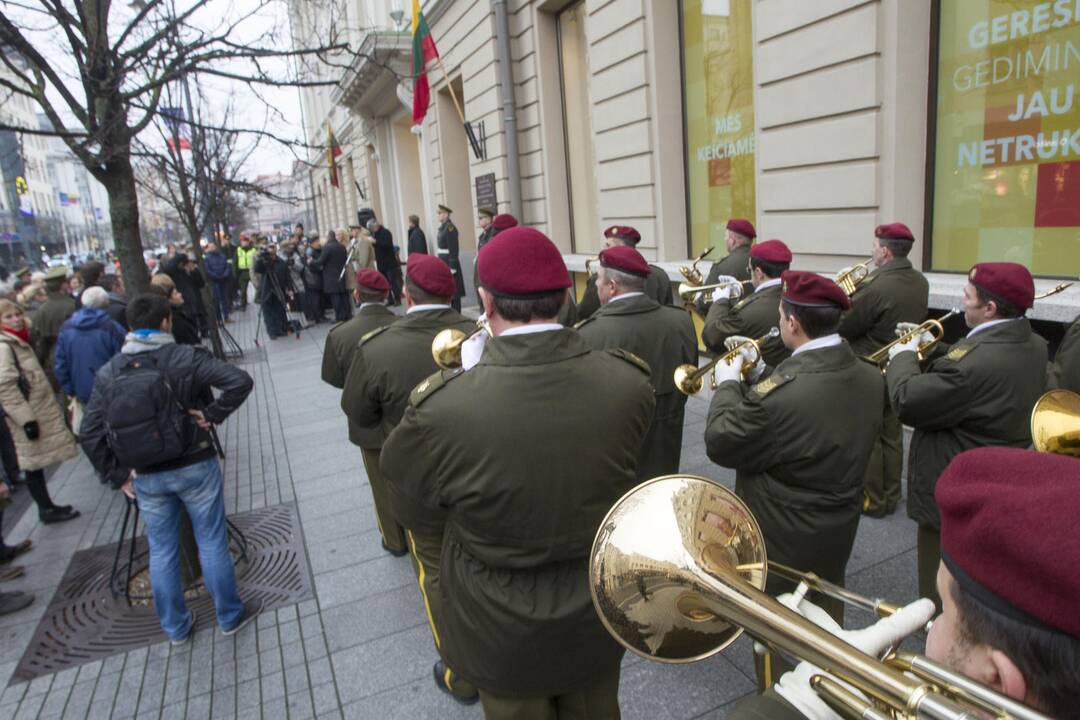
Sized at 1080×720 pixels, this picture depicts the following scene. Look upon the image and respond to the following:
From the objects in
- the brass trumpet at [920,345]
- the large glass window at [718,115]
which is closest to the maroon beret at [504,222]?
the large glass window at [718,115]

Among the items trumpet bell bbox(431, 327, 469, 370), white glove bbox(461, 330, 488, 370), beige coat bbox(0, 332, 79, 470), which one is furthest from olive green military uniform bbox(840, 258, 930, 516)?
beige coat bbox(0, 332, 79, 470)

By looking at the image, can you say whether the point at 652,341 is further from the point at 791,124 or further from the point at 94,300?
the point at 94,300

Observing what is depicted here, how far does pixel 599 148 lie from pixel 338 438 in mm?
5587

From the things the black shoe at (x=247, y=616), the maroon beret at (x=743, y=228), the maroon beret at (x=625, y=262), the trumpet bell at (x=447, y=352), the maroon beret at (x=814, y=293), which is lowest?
the black shoe at (x=247, y=616)

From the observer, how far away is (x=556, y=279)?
2.22m

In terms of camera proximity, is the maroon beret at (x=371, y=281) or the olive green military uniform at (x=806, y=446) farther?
the maroon beret at (x=371, y=281)

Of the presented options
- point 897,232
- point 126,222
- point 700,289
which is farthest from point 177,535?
point 897,232

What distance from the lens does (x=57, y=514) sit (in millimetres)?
6141

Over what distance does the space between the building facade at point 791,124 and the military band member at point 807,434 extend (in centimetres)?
287

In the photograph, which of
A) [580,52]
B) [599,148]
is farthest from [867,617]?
[580,52]

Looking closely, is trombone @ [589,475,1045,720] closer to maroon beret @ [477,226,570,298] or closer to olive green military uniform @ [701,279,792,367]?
maroon beret @ [477,226,570,298]

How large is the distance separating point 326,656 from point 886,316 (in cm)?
441

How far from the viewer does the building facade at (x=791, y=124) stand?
17.5ft

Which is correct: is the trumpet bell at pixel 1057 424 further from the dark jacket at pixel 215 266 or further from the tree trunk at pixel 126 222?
the dark jacket at pixel 215 266
